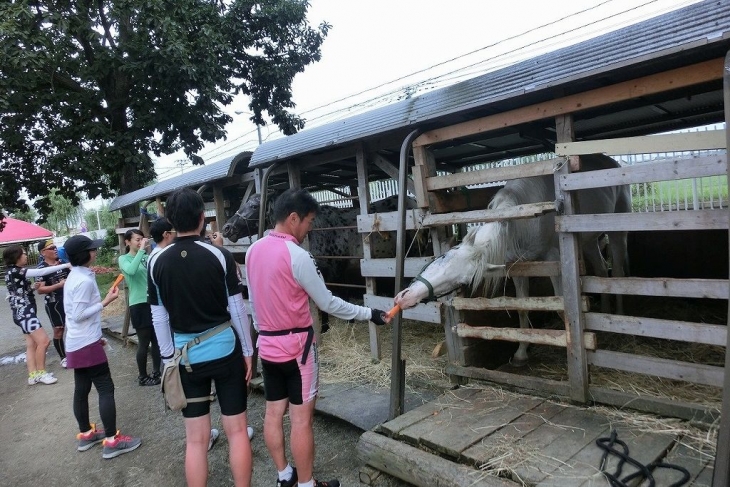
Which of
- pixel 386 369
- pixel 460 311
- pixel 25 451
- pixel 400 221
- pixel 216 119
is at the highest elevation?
pixel 216 119

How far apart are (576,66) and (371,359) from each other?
10.8 ft

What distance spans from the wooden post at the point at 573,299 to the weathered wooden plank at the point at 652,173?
10 centimetres

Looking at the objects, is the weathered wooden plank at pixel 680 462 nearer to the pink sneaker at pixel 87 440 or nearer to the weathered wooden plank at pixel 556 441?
the weathered wooden plank at pixel 556 441

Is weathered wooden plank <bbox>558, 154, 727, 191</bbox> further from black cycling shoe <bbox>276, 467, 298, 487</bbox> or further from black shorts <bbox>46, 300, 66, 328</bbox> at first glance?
black shorts <bbox>46, 300, 66, 328</bbox>

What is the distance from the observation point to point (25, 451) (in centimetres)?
388

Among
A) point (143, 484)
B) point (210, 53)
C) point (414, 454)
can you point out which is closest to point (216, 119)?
point (210, 53)

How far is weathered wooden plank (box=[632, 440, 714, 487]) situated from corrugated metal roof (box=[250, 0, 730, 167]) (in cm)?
202

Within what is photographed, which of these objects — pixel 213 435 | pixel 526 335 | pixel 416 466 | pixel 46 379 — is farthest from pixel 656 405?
pixel 46 379

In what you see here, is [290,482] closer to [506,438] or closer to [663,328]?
[506,438]

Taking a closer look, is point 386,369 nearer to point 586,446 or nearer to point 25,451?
point 586,446

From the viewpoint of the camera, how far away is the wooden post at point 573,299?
2.91 metres

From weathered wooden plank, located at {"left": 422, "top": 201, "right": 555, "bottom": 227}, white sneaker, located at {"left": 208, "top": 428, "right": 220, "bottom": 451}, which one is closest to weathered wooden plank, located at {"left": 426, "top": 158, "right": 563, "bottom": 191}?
weathered wooden plank, located at {"left": 422, "top": 201, "right": 555, "bottom": 227}

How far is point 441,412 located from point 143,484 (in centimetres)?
217

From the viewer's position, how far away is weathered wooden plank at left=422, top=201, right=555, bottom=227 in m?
2.93
